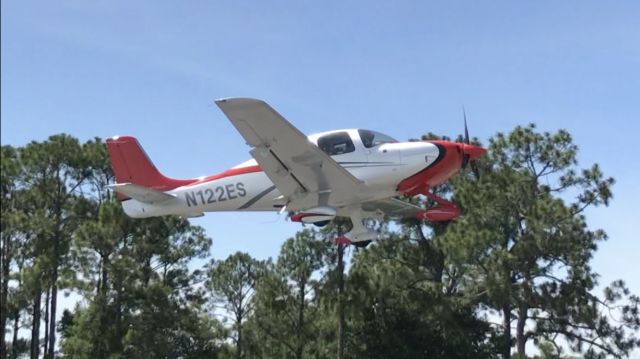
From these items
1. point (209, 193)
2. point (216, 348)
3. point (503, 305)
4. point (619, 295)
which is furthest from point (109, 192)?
point (619, 295)

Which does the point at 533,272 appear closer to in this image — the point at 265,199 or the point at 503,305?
the point at 503,305

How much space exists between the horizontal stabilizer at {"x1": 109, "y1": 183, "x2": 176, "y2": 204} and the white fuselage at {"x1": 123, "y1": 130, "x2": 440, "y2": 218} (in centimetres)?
14

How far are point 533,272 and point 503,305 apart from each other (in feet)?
5.54

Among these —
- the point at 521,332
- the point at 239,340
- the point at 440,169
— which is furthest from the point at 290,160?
the point at 239,340

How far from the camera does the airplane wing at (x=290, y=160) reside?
53.4 ft

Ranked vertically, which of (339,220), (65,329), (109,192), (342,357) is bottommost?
(342,357)

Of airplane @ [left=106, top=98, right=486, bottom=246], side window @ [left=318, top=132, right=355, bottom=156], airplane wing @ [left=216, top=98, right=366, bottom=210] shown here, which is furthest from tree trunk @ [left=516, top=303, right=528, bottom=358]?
side window @ [left=318, top=132, right=355, bottom=156]

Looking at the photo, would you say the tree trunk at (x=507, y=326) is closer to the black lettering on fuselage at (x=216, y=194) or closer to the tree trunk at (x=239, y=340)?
the black lettering on fuselage at (x=216, y=194)

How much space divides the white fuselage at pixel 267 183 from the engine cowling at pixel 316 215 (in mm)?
464

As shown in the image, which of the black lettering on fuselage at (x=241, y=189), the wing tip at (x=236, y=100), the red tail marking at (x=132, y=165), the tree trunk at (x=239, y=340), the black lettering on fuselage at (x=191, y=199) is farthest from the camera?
the tree trunk at (x=239, y=340)

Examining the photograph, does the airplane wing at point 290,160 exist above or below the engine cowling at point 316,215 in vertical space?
above

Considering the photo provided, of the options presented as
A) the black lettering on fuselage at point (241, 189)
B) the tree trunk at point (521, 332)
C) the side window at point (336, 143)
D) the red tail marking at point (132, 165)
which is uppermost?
the red tail marking at point (132, 165)

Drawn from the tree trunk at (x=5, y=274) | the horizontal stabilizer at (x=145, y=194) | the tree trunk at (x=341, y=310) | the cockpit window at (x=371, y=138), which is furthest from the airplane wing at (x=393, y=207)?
the tree trunk at (x=5, y=274)

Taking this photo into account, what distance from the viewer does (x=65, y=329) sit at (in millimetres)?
36594
